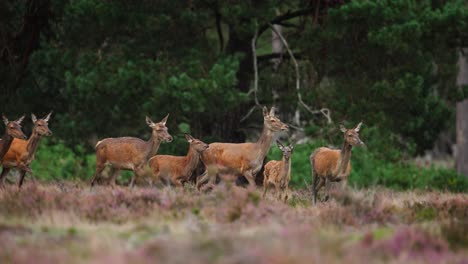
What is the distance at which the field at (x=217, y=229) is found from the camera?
9344 millimetres

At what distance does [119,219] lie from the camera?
40.9 ft

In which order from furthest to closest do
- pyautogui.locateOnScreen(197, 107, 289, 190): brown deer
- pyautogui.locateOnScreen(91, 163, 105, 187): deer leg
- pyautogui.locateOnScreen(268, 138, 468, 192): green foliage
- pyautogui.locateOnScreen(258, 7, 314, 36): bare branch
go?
pyautogui.locateOnScreen(258, 7, 314, 36): bare branch
pyautogui.locateOnScreen(268, 138, 468, 192): green foliage
pyautogui.locateOnScreen(91, 163, 105, 187): deer leg
pyautogui.locateOnScreen(197, 107, 289, 190): brown deer

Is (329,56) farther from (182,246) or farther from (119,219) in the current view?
(182,246)

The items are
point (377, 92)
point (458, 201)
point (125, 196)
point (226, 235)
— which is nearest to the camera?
point (226, 235)

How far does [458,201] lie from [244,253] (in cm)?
718

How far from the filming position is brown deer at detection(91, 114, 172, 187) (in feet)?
59.3

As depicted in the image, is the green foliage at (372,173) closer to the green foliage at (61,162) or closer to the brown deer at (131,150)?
the brown deer at (131,150)

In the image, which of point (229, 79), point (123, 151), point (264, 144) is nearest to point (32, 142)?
point (123, 151)

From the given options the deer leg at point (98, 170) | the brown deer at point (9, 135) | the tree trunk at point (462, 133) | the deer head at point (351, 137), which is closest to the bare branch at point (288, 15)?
the deer leg at point (98, 170)

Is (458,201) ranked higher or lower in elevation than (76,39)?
lower

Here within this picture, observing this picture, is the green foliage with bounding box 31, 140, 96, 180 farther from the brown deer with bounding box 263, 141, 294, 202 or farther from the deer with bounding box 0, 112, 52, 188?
the brown deer with bounding box 263, 141, 294, 202

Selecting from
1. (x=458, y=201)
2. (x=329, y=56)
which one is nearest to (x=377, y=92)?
A: (x=329, y=56)

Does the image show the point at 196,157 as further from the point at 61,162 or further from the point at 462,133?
the point at 462,133

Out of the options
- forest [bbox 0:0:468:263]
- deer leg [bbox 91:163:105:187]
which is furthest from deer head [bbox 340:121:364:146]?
deer leg [bbox 91:163:105:187]
